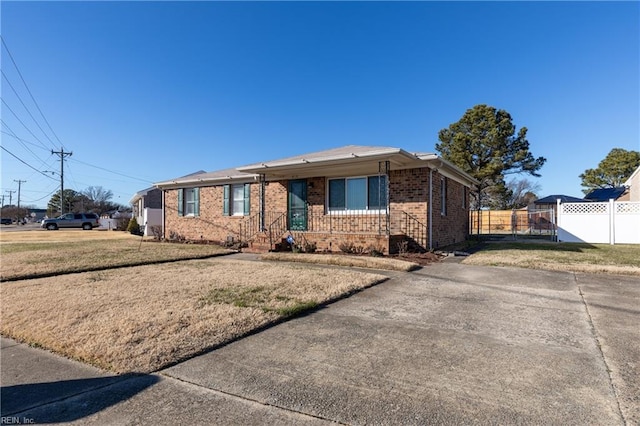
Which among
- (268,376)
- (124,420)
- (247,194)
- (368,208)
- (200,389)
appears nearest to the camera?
(124,420)

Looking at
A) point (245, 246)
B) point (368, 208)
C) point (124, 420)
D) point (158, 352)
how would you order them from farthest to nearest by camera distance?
point (245, 246)
point (368, 208)
point (158, 352)
point (124, 420)

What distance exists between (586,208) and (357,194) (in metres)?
11.7

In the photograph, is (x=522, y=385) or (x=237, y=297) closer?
(x=522, y=385)

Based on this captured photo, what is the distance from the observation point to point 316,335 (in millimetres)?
3861

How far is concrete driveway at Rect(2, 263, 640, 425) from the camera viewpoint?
2.31m

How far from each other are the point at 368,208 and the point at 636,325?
8421 millimetres

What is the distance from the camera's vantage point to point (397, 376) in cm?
285

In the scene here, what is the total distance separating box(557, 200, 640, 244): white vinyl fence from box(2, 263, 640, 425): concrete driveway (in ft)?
44.9

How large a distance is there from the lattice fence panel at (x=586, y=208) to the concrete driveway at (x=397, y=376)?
45.4ft

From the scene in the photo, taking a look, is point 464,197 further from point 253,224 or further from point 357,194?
point 253,224

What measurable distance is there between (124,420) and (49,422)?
0.50 m

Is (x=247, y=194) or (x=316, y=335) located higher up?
(x=247, y=194)

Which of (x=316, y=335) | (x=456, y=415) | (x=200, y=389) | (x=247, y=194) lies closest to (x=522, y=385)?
(x=456, y=415)

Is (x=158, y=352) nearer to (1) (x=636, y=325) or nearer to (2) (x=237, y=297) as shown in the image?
(2) (x=237, y=297)
